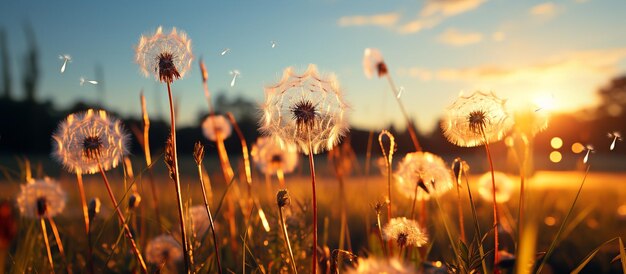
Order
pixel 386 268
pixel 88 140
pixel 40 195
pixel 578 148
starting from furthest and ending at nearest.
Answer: pixel 40 195 < pixel 88 140 < pixel 578 148 < pixel 386 268

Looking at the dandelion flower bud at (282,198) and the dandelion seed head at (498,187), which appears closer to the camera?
the dandelion flower bud at (282,198)

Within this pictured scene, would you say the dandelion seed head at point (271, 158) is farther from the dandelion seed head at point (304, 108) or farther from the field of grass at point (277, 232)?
the dandelion seed head at point (304, 108)

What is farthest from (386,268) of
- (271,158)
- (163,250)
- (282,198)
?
(271,158)

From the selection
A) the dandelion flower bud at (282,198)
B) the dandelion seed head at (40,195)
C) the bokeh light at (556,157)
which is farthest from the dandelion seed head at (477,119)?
the dandelion seed head at (40,195)

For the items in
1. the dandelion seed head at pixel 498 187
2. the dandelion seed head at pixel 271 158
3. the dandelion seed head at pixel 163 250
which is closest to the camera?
the dandelion seed head at pixel 163 250

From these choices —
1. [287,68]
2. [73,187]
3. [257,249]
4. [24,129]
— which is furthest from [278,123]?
[24,129]

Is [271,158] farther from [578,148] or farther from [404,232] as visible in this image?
[578,148]
